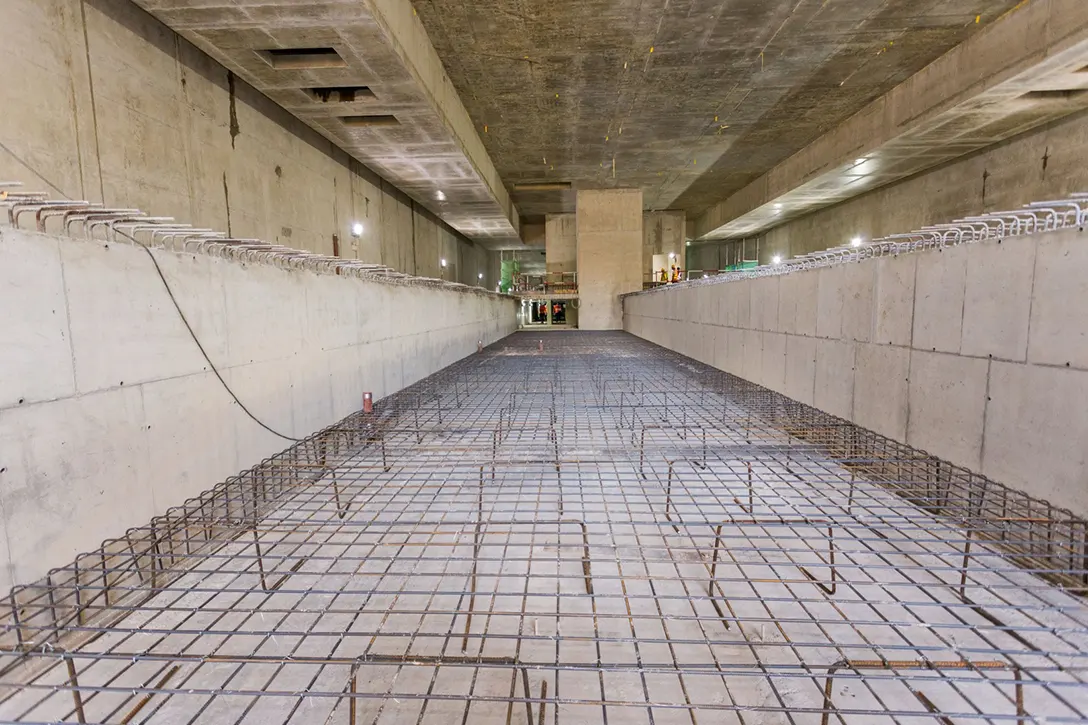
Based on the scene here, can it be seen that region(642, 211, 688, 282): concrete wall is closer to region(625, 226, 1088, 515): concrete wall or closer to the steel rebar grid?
region(625, 226, 1088, 515): concrete wall

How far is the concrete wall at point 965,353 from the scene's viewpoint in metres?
2.91

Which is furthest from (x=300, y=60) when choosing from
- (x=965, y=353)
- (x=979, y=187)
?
(x=979, y=187)

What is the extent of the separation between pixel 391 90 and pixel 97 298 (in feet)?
23.7

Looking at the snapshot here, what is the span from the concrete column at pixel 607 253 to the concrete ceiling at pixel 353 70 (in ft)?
29.4

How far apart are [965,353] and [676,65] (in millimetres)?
9492

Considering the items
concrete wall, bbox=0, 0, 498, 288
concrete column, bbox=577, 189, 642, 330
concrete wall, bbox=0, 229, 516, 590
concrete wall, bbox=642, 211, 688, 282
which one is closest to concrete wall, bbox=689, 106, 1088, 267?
concrete wall, bbox=642, 211, 688, 282

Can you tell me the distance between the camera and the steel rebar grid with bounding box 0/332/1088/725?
63.4 inches

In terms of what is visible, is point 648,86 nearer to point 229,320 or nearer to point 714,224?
point 229,320

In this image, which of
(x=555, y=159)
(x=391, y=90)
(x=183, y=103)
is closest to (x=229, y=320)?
(x=183, y=103)

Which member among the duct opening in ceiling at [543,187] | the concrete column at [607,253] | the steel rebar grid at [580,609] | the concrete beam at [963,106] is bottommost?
the steel rebar grid at [580,609]

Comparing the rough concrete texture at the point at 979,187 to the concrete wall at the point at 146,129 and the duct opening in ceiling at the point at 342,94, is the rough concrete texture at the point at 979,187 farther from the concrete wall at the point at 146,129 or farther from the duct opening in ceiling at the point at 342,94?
the concrete wall at the point at 146,129

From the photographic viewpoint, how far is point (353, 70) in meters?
7.97

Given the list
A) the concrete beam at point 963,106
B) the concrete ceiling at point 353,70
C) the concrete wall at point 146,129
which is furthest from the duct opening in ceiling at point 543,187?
the concrete wall at point 146,129

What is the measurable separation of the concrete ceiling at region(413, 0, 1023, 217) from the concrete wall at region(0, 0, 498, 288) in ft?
12.3
